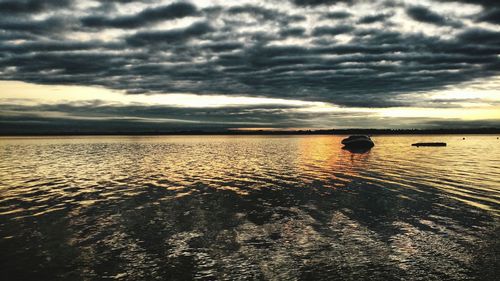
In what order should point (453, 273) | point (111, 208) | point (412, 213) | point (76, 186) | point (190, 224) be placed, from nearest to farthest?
point (453, 273) < point (190, 224) < point (412, 213) < point (111, 208) < point (76, 186)

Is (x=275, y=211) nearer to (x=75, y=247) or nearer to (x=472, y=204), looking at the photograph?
(x=75, y=247)

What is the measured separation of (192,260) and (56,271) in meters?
4.06

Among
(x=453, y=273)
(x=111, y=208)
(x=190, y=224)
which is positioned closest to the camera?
(x=453, y=273)

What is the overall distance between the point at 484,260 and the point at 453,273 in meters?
1.89

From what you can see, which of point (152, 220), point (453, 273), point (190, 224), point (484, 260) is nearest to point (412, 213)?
point (484, 260)

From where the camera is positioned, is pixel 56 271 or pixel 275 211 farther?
pixel 275 211

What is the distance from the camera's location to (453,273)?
Result: 10.2 m

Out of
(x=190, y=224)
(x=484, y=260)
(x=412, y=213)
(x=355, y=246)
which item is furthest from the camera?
(x=412, y=213)

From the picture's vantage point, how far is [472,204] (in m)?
20.1

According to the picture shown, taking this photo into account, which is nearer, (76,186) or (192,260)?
(192,260)

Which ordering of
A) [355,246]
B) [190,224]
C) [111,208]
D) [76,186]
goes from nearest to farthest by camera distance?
[355,246] → [190,224] → [111,208] → [76,186]

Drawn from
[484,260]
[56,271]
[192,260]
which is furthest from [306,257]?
[56,271]

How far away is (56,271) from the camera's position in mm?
10562

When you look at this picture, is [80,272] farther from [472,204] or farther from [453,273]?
[472,204]
